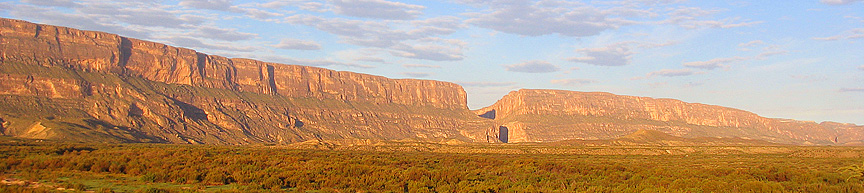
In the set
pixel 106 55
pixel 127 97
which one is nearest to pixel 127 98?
pixel 127 97

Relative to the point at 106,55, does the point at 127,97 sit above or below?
below

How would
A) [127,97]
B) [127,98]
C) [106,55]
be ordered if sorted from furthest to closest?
[106,55] < [127,97] < [127,98]

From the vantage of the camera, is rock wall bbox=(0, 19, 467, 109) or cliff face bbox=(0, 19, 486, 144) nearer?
cliff face bbox=(0, 19, 486, 144)

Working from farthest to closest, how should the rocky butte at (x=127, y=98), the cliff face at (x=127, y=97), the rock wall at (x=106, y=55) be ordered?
1. the rock wall at (x=106, y=55)
2. the cliff face at (x=127, y=97)
3. the rocky butte at (x=127, y=98)

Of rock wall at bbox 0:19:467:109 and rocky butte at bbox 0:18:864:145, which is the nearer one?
rocky butte at bbox 0:18:864:145

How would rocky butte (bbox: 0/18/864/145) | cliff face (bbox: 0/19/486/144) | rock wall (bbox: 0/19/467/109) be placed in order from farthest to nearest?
rock wall (bbox: 0/19/467/109) → cliff face (bbox: 0/19/486/144) → rocky butte (bbox: 0/18/864/145)

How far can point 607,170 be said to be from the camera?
4253 centimetres

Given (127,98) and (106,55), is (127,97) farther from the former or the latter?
(106,55)

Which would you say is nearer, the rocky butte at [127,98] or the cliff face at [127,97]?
the rocky butte at [127,98]

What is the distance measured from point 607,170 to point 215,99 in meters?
150

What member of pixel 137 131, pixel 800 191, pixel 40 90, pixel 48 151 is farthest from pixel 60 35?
pixel 800 191

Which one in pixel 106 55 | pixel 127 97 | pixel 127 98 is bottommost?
pixel 127 98

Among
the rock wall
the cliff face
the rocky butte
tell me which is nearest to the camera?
the rocky butte

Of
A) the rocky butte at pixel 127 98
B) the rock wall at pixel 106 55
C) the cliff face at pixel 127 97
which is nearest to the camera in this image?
the rocky butte at pixel 127 98
